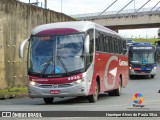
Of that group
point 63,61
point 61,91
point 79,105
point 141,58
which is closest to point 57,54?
point 63,61

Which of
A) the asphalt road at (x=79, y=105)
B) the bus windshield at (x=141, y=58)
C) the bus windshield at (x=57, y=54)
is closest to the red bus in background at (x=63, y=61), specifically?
the bus windshield at (x=57, y=54)

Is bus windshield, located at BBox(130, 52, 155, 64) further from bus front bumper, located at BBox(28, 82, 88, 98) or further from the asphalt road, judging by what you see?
bus front bumper, located at BBox(28, 82, 88, 98)

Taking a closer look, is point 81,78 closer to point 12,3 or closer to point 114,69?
point 114,69

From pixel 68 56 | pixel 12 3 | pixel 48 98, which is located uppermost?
pixel 12 3

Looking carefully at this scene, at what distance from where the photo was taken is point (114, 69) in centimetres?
2248

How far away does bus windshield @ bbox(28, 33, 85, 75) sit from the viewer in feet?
57.4

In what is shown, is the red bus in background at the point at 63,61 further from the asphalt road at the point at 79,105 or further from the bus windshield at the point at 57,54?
the asphalt road at the point at 79,105

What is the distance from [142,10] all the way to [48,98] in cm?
6343

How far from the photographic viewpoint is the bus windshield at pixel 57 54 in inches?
689

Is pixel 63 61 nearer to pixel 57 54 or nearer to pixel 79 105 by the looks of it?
pixel 57 54

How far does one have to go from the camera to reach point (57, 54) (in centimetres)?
1766

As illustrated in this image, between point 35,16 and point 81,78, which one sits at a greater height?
point 35,16

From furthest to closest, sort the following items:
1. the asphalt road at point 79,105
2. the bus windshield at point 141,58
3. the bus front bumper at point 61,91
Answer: the bus windshield at point 141,58
the bus front bumper at point 61,91
the asphalt road at point 79,105

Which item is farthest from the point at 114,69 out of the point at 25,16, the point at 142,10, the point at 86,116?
the point at 142,10
